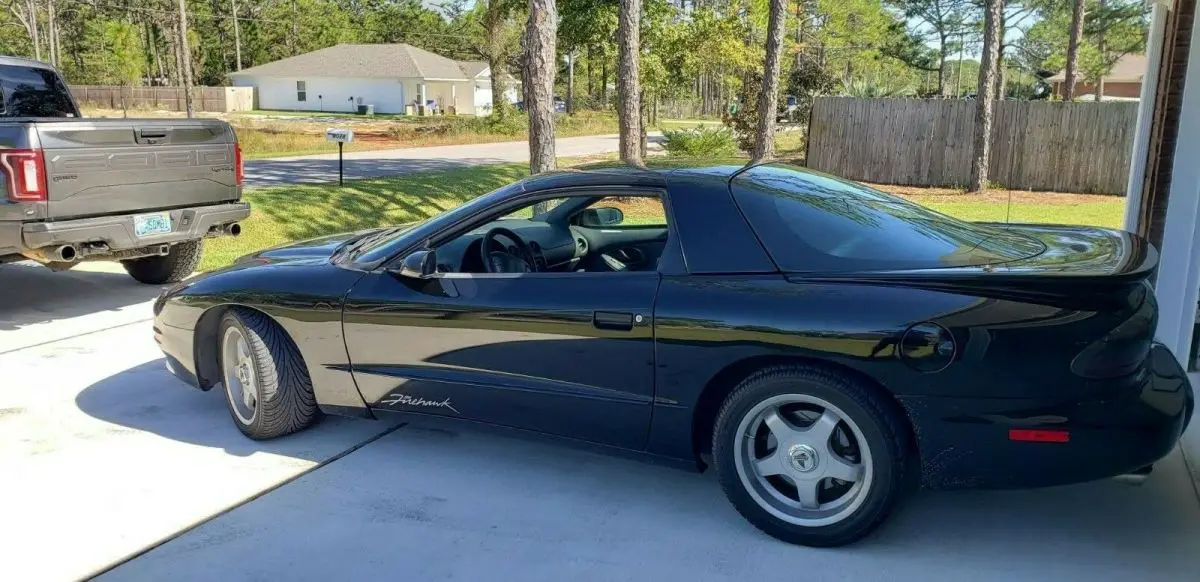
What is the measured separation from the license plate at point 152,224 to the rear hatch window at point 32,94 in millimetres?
2491

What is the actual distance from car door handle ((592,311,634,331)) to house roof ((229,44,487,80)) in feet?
197

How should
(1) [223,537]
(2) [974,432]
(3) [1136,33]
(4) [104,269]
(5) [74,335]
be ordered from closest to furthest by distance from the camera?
(2) [974,432] → (1) [223,537] → (5) [74,335] → (4) [104,269] → (3) [1136,33]

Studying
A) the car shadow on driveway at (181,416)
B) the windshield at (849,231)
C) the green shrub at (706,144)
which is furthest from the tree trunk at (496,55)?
the windshield at (849,231)

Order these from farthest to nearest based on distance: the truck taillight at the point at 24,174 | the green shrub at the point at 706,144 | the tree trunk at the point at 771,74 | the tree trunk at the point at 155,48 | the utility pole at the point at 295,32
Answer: the tree trunk at the point at 155,48, the utility pole at the point at 295,32, the green shrub at the point at 706,144, the tree trunk at the point at 771,74, the truck taillight at the point at 24,174

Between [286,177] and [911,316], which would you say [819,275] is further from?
[286,177]

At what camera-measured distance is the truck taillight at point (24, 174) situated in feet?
20.3

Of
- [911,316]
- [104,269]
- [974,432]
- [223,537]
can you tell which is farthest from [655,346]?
[104,269]

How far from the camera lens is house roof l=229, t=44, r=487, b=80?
2429 inches

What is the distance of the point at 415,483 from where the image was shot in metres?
4.16

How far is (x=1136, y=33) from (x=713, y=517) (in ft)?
181

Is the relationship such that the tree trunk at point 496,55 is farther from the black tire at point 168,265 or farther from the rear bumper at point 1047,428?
the rear bumper at point 1047,428

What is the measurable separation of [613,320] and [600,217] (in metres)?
1.47

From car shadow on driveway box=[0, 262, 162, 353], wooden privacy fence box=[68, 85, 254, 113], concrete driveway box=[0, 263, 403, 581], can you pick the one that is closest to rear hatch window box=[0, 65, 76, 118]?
car shadow on driveway box=[0, 262, 162, 353]

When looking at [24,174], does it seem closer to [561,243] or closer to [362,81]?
[561,243]
